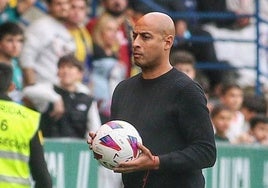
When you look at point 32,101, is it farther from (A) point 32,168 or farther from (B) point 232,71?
(B) point 232,71

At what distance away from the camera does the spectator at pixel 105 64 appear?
45.5 ft

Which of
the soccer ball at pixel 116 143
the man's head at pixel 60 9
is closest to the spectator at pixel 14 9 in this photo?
the man's head at pixel 60 9

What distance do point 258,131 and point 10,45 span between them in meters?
3.81

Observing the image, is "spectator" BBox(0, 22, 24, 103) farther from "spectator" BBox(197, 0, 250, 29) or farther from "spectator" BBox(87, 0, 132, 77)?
"spectator" BBox(197, 0, 250, 29)

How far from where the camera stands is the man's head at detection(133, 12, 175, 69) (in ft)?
24.7

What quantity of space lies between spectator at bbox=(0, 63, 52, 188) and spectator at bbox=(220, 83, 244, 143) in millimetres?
6286

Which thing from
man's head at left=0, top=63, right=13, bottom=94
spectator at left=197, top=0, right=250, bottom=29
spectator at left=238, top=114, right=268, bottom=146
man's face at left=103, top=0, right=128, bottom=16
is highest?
man's head at left=0, top=63, right=13, bottom=94

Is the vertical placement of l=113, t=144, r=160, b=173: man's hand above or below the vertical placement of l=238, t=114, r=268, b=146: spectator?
above

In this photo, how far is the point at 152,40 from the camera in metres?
7.57

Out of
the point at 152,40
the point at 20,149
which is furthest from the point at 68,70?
the point at 152,40

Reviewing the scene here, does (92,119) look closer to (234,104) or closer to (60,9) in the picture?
(60,9)

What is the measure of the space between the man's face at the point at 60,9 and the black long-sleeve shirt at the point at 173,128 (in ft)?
18.7

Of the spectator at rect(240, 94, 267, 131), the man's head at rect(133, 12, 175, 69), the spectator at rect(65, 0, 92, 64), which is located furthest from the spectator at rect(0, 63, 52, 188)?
the spectator at rect(240, 94, 267, 131)

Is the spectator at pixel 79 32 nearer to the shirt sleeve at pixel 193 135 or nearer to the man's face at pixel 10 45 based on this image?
the man's face at pixel 10 45
